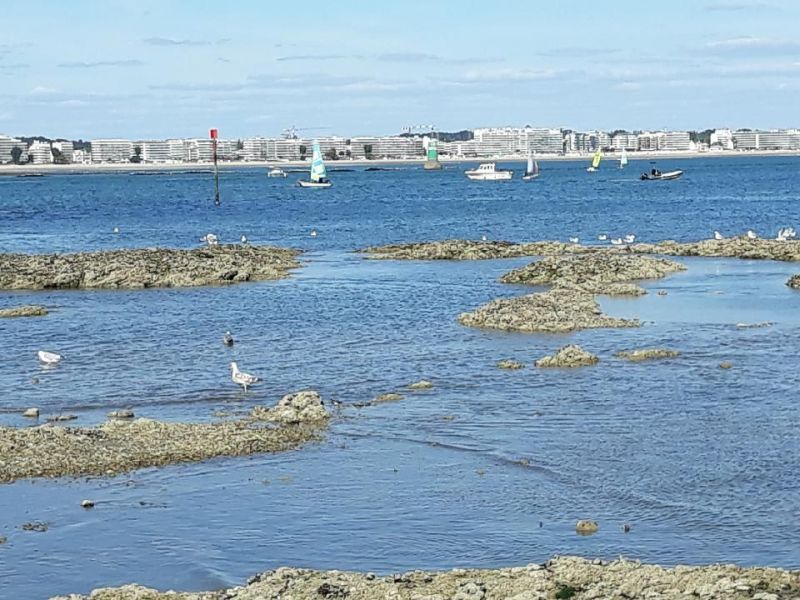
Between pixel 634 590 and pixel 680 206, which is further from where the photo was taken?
pixel 680 206

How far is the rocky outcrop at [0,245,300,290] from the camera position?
48.0 metres

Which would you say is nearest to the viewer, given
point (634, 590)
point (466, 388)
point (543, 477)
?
point (634, 590)

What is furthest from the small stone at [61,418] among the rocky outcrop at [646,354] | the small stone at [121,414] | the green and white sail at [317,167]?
the green and white sail at [317,167]

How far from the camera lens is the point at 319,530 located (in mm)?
17156

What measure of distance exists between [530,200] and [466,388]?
9334 cm

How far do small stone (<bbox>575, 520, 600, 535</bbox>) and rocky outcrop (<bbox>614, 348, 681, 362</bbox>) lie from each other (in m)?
12.6

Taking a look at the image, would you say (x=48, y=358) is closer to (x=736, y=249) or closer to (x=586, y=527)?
(x=586, y=527)

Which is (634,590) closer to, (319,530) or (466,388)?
(319,530)

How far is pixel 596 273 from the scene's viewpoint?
4419cm

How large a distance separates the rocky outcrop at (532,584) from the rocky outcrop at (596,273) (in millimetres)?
27484

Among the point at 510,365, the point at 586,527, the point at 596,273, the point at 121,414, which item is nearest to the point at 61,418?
the point at 121,414

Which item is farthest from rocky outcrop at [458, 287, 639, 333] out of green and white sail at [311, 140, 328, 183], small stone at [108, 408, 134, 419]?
green and white sail at [311, 140, 328, 183]

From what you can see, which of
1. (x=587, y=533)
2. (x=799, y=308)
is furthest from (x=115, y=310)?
(x=587, y=533)

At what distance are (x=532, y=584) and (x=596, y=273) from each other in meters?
31.5
